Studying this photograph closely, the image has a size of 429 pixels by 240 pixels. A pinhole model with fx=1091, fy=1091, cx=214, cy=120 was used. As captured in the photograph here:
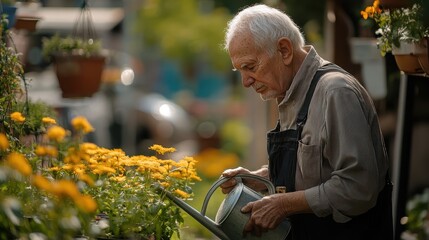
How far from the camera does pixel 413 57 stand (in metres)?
3.74

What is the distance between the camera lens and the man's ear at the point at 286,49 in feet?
11.1

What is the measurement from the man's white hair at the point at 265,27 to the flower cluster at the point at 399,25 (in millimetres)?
409

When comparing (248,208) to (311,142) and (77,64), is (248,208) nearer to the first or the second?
(311,142)

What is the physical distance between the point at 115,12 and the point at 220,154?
139 inches

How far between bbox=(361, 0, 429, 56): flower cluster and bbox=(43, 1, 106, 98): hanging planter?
2.18m

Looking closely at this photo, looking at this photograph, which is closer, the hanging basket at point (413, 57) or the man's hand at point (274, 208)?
the man's hand at point (274, 208)

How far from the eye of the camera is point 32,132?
4.32 meters

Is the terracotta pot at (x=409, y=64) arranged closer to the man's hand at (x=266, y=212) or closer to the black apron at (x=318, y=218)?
the black apron at (x=318, y=218)

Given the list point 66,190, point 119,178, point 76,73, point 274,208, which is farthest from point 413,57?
point 76,73

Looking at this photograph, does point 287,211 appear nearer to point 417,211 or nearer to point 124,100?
point 417,211

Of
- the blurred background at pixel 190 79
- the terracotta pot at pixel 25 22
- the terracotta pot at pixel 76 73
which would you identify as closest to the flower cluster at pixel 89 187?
the blurred background at pixel 190 79

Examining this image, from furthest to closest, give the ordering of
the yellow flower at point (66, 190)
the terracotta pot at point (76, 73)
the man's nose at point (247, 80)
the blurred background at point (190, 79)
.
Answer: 1. the blurred background at point (190, 79)
2. the terracotta pot at point (76, 73)
3. the man's nose at point (247, 80)
4. the yellow flower at point (66, 190)

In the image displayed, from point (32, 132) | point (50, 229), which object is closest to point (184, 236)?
point (32, 132)

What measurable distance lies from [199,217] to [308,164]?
1.21 ft
